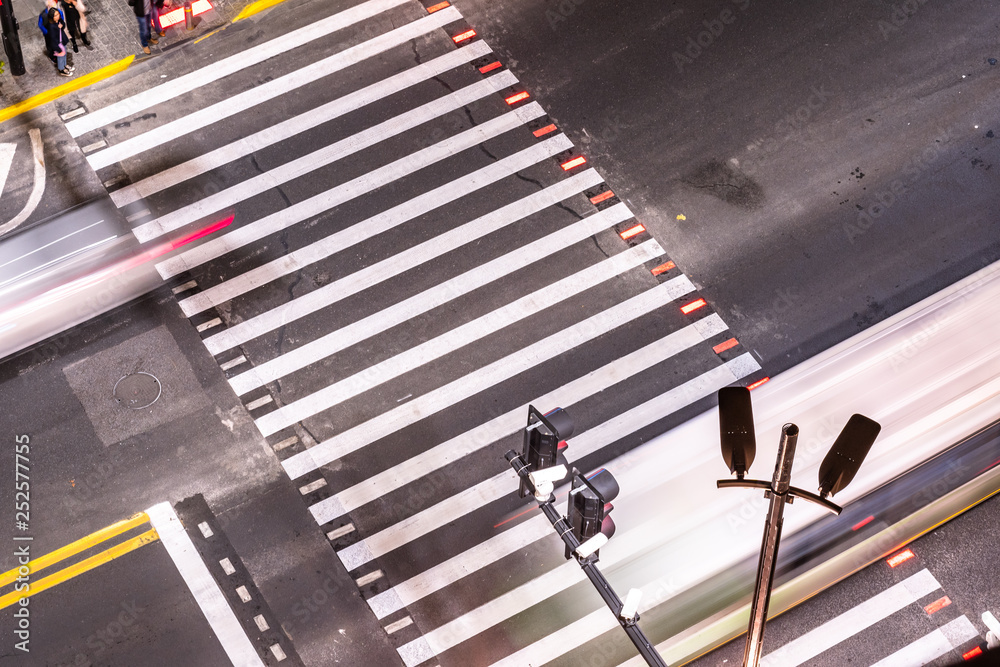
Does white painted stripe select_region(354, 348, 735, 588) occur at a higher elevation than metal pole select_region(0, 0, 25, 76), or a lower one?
lower

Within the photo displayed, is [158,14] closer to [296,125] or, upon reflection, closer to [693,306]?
[296,125]

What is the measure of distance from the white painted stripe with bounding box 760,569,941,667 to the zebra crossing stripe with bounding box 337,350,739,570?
3.45 metres

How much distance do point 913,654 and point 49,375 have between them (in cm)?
1199

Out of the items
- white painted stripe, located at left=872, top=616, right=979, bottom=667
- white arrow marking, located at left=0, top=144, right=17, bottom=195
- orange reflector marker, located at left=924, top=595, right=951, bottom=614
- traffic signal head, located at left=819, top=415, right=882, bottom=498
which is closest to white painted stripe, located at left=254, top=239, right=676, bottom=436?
white arrow marking, located at left=0, top=144, right=17, bottom=195

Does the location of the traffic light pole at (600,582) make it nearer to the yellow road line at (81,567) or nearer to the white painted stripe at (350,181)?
the yellow road line at (81,567)

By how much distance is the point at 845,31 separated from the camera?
18.9 meters

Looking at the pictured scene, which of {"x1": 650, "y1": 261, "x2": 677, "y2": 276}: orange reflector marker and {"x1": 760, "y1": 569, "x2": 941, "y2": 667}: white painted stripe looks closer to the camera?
{"x1": 760, "y1": 569, "x2": 941, "y2": 667}: white painted stripe

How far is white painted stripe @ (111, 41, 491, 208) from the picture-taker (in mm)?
17078

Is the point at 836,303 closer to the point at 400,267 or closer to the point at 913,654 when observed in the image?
the point at 913,654

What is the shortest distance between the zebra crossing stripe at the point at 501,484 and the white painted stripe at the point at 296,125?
6737mm

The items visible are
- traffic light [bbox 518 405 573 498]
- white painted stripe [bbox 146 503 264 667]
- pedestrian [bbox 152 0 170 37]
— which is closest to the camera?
traffic light [bbox 518 405 573 498]

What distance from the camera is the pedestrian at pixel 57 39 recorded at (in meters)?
17.4

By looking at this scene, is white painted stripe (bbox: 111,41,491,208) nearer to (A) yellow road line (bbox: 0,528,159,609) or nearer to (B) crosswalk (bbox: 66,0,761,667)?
(B) crosswalk (bbox: 66,0,761,667)

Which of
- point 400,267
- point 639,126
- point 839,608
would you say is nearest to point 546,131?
point 639,126
